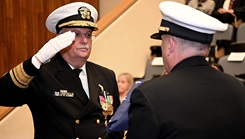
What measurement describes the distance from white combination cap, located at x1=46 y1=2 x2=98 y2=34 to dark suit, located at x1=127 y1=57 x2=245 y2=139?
0.79 meters

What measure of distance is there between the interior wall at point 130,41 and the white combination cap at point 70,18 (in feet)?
7.20

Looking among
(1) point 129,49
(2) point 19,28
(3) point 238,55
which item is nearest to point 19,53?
(2) point 19,28

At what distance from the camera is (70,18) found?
2.23 meters

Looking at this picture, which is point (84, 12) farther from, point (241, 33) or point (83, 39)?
point (241, 33)

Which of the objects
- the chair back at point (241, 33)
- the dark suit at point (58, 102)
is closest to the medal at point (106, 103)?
the dark suit at point (58, 102)

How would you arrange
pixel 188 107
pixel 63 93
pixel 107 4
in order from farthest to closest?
pixel 107 4 < pixel 63 93 < pixel 188 107

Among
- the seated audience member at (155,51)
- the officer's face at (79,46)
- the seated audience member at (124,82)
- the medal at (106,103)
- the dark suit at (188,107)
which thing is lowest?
the seated audience member at (124,82)

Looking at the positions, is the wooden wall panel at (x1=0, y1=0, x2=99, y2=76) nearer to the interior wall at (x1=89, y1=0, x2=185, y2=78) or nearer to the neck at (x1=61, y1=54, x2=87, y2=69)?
the interior wall at (x1=89, y1=0, x2=185, y2=78)

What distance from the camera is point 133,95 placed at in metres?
1.52

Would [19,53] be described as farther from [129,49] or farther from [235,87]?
[235,87]

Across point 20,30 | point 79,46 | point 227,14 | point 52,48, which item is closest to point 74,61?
point 79,46

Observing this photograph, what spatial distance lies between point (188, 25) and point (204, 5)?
530 centimetres

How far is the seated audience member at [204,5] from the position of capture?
21.6 feet

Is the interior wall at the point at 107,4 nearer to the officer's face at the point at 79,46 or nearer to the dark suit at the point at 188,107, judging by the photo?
the officer's face at the point at 79,46
